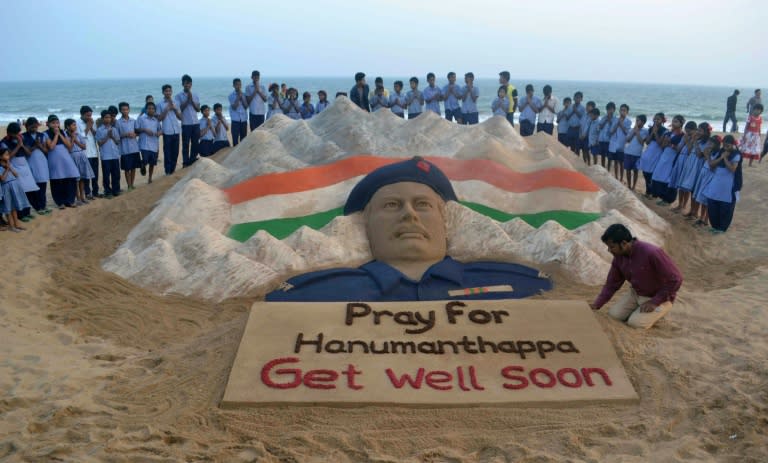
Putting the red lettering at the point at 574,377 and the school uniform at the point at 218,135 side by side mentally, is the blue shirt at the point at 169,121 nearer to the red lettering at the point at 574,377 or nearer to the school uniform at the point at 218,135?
the school uniform at the point at 218,135

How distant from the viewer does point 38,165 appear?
8.69 meters

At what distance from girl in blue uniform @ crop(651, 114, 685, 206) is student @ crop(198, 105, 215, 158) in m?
7.28

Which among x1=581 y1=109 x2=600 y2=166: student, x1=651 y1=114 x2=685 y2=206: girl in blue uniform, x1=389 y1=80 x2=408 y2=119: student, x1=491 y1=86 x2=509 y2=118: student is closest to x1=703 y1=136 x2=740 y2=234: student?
x1=651 y1=114 x2=685 y2=206: girl in blue uniform

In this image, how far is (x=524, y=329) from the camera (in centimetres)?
471

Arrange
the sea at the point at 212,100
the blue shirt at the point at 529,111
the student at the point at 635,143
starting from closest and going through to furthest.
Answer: the student at the point at 635,143 → the blue shirt at the point at 529,111 → the sea at the point at 212,100

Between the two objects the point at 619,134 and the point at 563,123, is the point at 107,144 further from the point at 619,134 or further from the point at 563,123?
the point at 619,134

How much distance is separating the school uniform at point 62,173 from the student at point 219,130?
8.14 ft

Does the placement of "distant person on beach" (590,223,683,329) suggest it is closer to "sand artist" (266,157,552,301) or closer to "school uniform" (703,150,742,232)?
"sand artist" (266,157,552,301)

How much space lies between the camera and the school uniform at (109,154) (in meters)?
9.75

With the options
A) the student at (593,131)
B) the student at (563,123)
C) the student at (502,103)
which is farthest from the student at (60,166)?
the student at (593,131)

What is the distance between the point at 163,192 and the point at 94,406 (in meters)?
5.86

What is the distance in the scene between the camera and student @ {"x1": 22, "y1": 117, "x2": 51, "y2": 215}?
8680 millimetres

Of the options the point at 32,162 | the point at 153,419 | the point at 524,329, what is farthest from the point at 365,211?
the point at 32,162

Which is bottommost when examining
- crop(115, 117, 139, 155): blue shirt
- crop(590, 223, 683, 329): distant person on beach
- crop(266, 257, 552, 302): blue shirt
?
crop(266, 257, 552, 302): blue shirt
